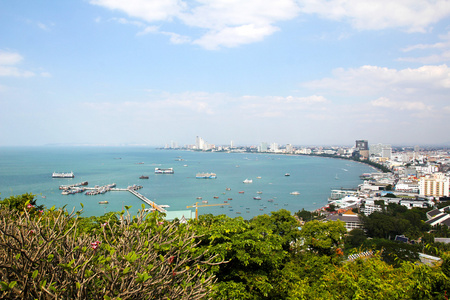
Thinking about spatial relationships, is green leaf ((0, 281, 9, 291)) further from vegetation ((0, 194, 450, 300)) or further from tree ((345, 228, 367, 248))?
tree ((345, 228, 367, 248))

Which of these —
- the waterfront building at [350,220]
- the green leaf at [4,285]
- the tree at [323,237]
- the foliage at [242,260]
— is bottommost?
the waterfront building at [350,220]

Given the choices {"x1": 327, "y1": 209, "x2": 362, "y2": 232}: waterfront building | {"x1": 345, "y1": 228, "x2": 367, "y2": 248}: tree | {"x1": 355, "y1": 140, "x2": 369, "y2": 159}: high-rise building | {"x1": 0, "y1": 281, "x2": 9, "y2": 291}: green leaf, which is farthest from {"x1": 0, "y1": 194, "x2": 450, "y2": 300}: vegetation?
{"x1": 355, "y1": 140, "x2": 369, "y2": 159}: high-rise building

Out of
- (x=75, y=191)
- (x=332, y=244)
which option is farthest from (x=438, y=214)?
(x=75, y=191)

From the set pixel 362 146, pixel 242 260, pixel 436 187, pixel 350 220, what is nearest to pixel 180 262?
pixel 242 260

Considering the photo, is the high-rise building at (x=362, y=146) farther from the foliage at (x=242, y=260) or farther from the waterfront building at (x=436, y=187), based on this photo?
the foliage at (x=242, y=260)

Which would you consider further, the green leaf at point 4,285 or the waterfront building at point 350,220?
the waterfront building at point 350,220

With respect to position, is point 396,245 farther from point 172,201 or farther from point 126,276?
point 172,201

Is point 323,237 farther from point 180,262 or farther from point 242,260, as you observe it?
point 180,262

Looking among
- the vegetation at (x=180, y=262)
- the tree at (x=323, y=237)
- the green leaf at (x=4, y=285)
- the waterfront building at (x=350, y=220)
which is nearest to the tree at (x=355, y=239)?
the waterfront building at (x=350, y=220)
